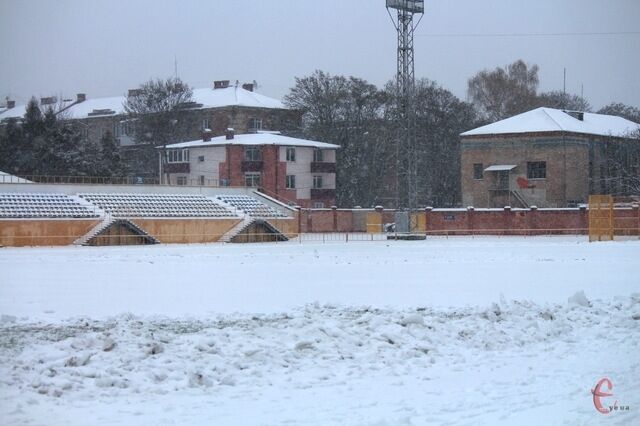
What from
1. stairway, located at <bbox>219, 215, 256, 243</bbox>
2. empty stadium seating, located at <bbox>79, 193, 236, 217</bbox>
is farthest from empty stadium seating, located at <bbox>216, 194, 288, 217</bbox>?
empty stadium seating, located at <bbox>79, 193, 236, 217</bbox>

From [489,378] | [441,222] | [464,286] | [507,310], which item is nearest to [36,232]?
[441,222]

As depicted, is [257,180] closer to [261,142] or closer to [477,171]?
[261,142]

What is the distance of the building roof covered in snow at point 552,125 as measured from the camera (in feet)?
268

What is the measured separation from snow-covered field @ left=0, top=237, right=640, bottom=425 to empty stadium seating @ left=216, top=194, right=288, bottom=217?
40286mm

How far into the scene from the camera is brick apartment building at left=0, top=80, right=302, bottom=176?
10062 centimetres

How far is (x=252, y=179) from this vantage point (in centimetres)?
8700

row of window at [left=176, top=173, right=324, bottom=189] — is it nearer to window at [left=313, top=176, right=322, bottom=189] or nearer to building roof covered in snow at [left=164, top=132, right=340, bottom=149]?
window at [left=313, top=176, right=322, bottom=189]

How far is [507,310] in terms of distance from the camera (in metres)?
18.0

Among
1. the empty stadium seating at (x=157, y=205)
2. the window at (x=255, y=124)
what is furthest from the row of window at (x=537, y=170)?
the window at (x=255, y=124)

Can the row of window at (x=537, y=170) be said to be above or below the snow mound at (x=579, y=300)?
above

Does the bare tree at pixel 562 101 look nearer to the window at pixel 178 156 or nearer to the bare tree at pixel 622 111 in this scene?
the bare tree at pixel 622 111

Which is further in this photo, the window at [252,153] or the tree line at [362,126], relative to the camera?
the tree line at [362,126]

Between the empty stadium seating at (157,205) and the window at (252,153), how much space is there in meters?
20.8

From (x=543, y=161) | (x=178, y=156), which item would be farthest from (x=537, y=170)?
(x=178, y=156)
